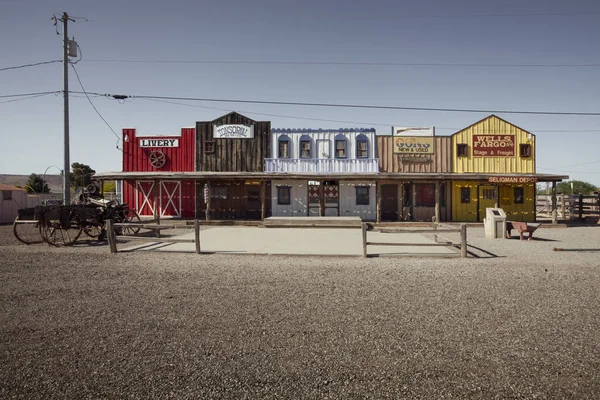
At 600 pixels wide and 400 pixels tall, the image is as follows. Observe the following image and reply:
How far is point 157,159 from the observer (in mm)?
22328

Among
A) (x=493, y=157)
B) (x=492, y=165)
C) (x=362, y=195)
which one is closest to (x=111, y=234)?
(x=362, y=195)

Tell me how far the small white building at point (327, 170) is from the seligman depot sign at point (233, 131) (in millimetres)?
2506

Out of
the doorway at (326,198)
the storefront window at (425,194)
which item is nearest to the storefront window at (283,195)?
the doorway at (326,198)

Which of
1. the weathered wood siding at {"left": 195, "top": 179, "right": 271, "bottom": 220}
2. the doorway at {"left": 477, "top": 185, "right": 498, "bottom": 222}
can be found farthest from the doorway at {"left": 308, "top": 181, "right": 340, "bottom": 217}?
the doorway at {"left": 477, "top": 185, "right": 498, "bottom": 222}

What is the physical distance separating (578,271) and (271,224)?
43.5 ft

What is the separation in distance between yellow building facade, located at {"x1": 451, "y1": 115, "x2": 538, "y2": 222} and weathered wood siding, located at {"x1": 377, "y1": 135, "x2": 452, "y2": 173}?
0.52m

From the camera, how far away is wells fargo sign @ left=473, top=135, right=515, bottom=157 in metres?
21.2

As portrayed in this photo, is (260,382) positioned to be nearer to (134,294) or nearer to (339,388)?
(339,388)

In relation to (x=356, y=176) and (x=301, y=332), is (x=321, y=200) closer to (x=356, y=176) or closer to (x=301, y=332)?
(x=356, y=176)

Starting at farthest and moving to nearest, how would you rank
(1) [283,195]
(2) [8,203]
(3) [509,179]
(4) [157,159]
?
(2) [8,203], (4) [157,159], (1) [283,195], (3) [509,179]

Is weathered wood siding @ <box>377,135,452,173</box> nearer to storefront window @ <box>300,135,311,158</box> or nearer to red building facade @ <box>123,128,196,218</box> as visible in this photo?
storefront window @ <box>300,135,311,158</box>

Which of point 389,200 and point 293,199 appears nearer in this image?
point 293,199

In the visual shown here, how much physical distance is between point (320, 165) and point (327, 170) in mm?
567

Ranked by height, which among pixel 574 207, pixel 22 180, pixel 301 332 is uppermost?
pixel 22 180
